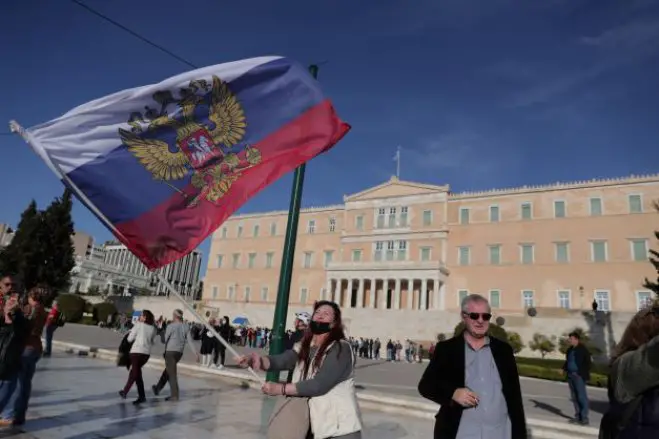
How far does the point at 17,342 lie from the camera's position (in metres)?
5.07

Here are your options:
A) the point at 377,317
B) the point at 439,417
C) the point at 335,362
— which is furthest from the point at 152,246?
the point at 377,317

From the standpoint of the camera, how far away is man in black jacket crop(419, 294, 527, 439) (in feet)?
9.50

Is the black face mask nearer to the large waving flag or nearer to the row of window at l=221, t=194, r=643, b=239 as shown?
the large waving flag

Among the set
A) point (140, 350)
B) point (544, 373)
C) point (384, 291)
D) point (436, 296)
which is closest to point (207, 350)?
point (140, 350)

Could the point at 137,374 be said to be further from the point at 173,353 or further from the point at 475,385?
the point at 475,385

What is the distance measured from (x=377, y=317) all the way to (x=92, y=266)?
74.7 metres

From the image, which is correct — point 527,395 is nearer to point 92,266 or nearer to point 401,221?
point 401,221

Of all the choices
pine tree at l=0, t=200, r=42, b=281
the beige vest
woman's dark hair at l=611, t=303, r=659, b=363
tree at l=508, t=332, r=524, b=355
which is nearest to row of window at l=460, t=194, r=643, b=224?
→ tree at l=508, t=332, r=524, b=355

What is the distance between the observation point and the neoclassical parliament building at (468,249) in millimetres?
36781

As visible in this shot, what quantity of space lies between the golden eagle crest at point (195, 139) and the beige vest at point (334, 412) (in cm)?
228

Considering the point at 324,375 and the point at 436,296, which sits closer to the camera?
the point at 324,375

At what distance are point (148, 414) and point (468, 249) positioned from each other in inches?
1561

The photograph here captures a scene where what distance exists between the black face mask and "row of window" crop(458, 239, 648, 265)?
40.6 meters

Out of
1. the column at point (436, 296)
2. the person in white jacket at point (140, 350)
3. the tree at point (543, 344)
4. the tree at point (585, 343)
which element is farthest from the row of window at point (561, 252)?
the person in white jacket at point (140, 350)
